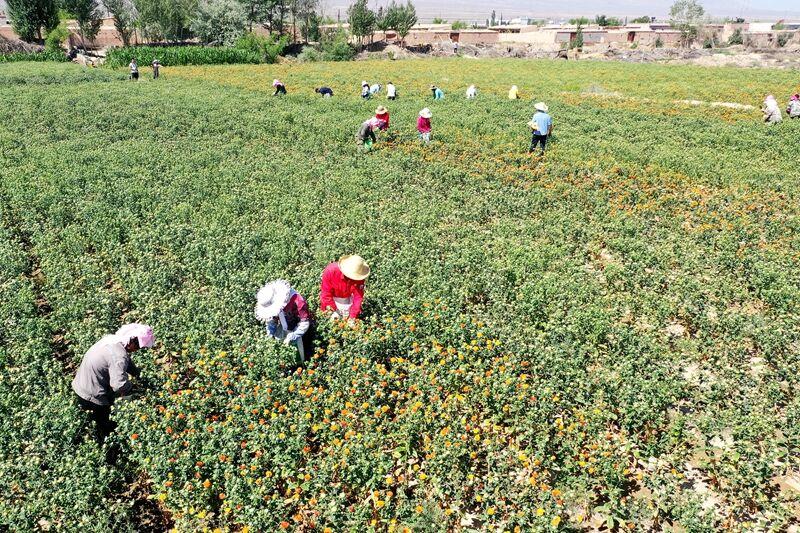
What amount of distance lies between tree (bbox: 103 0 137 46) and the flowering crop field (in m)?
74.5

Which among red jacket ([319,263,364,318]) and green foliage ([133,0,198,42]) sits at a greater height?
green foliage ([133,0,198,42])

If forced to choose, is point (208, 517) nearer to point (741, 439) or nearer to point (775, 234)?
point (741, 439)

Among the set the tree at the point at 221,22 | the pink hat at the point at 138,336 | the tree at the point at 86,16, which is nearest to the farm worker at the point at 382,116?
the pink hat at the point at 138,336

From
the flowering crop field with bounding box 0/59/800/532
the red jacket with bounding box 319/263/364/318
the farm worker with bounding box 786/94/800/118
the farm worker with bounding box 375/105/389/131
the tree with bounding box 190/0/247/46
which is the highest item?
the tree with bounding box 190/0/247/46

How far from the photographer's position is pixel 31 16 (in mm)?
65812

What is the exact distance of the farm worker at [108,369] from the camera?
5328 mm

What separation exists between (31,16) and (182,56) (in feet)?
103

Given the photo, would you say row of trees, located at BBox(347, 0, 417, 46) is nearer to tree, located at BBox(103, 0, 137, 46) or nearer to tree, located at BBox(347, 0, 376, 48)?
tree, located at BBox(347, 0, 376, 48)

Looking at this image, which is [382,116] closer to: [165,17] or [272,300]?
[272,300]

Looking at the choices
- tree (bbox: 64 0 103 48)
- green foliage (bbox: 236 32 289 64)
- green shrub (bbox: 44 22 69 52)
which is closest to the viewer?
green foliage (bbox: 236 32 289 64)

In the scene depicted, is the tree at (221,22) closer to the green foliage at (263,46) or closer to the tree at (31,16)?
the green foliage at (263,46)

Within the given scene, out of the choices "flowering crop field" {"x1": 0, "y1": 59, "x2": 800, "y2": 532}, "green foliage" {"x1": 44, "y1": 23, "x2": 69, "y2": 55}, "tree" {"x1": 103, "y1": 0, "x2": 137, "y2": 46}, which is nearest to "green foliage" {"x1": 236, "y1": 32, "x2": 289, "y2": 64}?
"green foliage" {"x1": 44, "y1": 23, "x2": 69, "y2": 55}

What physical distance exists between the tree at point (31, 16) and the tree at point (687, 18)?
92.4 metres

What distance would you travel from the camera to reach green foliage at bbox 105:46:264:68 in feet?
157
